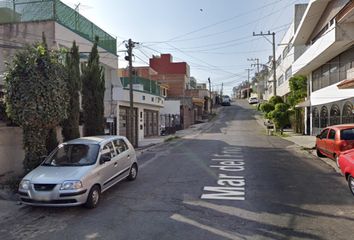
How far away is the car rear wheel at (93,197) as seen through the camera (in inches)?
315

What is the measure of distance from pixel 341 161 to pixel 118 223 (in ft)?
21.0

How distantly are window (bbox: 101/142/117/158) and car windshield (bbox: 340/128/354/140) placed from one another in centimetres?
893

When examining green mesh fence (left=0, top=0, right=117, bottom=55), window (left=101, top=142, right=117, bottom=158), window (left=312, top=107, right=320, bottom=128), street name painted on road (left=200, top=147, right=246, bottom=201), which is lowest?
street name painted on road (left=200, top=147, right=246, bottom=201)

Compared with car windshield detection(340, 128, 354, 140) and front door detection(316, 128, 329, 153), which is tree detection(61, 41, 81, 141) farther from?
front door detection(316, 128, 329, 153)

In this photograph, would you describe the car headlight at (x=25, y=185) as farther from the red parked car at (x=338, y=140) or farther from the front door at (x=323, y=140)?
the front door at (x=323, y=140)

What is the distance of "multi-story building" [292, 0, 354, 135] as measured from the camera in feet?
67.8

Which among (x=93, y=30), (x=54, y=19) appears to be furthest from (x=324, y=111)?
(x=54, y=19)

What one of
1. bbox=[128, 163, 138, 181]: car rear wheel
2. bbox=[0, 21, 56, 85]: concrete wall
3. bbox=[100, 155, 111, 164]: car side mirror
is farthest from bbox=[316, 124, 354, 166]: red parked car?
bbox=[0, 21, 56, 85]: concrete wall

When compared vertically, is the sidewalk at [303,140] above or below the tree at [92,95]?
below

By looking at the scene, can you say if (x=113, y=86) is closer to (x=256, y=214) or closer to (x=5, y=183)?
(x=5, y=183)

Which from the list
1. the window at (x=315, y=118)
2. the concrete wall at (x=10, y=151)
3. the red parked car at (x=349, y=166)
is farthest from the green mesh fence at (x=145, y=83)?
the red parked car at (x=349, y=166)

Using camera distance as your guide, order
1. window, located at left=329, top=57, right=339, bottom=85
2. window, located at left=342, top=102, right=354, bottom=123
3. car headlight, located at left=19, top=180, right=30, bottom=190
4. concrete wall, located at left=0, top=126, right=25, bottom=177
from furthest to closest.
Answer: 1. window, located at left=329, top=57, right=339, bottom=85
2. window, located at left=342, top=102, right=354, bottom=123
3. concrete wall, located at left=0, top=126, right=25, bottom=177
4. car headlight, located at left=19, top=180, right=30, bottom=190

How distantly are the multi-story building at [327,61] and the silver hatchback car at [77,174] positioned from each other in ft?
45.7

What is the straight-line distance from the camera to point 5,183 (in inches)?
410
